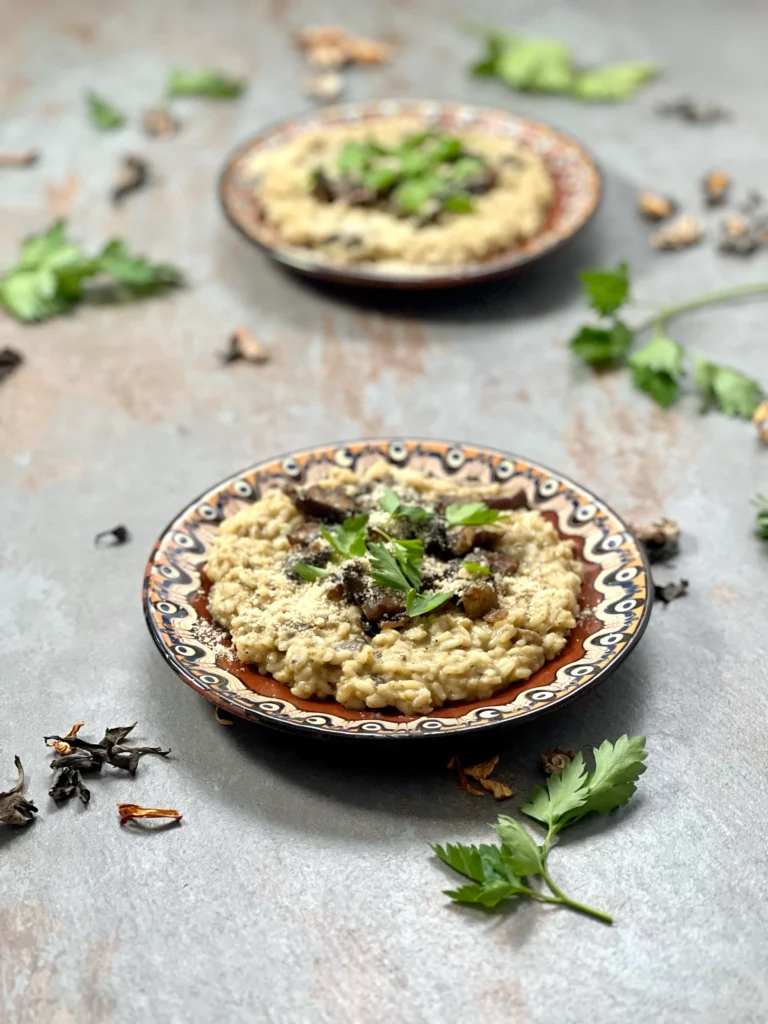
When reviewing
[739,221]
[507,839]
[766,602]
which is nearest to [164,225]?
[739,221]

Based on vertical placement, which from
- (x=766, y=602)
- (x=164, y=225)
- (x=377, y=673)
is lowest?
(x=164, y=225)

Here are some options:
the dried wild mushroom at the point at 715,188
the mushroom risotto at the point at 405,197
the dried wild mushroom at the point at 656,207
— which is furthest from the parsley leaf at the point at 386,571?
the dried wild mushroom at the point at 715,188

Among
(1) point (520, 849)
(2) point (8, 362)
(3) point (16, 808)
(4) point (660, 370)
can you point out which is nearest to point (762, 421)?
(4) point (660, 370)

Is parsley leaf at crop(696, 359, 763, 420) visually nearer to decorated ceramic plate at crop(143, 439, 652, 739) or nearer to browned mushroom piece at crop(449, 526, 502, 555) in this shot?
decorated ceramic plate at crop(143, 439, 652, 739)

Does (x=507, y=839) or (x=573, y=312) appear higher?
(x=507, y=839)

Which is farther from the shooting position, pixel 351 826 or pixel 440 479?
pixel 440 479

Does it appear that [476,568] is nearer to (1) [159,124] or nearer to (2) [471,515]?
(2) [471,515]

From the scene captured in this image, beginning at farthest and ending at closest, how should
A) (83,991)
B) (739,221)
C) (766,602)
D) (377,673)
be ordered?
(739,221), (766,602), (377,673), (83,991)

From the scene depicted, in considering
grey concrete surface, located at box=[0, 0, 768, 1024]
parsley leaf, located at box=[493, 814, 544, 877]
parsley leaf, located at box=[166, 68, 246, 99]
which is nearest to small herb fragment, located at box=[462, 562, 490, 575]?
grey concrete surface, located at box=[0, 0, 768, 1024]

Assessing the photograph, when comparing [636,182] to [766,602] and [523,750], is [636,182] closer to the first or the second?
[766,602]

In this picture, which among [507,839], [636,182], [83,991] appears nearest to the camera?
[83,991]
